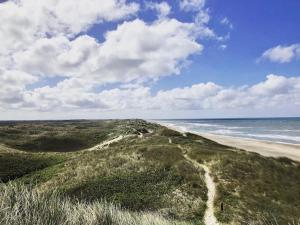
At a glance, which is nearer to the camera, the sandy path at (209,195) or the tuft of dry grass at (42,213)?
the tuft of dry grass at (42,213)

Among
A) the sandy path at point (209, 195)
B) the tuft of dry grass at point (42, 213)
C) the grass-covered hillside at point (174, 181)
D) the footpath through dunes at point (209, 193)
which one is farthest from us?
the grass-covered hillside at point (174, 181)

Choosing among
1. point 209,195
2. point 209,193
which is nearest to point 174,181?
point 209,193

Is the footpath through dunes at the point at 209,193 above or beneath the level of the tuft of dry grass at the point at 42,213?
beneath

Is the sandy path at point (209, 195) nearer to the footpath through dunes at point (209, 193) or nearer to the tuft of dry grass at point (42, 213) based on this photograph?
the footpath through dunes at point (209, 193)

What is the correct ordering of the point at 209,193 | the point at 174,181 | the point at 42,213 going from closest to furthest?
1. the point at 42,213
2. the point at 209,193
3. the point at 174,181

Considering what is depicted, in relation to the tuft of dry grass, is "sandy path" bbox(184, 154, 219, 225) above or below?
below

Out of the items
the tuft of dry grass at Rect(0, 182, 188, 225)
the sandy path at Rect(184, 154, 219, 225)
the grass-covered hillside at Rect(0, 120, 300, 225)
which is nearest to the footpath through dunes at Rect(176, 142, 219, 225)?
the sandy path at Rect(184, 154, 219, 225)

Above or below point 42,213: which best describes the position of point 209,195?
below

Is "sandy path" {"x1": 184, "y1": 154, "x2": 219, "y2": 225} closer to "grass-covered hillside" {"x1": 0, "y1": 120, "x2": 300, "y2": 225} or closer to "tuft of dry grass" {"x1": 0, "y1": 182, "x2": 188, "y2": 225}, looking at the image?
"grass-covered hillside" {"x1": 0, "y1": 120, "x2": 300, "y2": 225}

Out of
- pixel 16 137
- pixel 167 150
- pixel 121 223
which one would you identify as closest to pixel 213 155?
pixel 167 150

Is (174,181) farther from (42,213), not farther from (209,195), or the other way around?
(42,213)

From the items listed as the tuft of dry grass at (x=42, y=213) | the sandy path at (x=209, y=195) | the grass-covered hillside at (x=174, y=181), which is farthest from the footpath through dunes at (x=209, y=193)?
the tuft of dry grass at (x=42, y=213)

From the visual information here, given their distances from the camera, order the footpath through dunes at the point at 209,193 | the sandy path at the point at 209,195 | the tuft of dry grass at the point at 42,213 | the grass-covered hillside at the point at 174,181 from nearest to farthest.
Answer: the tuft of dry grass at the point at 42,213, the sandy path at the point at 209,195, the footpath through dunes at the point at 209,193, the grass-covered hillside at the point at 174,181

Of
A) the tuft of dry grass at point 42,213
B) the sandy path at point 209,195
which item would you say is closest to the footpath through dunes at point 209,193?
the sandy path at point 209,195
